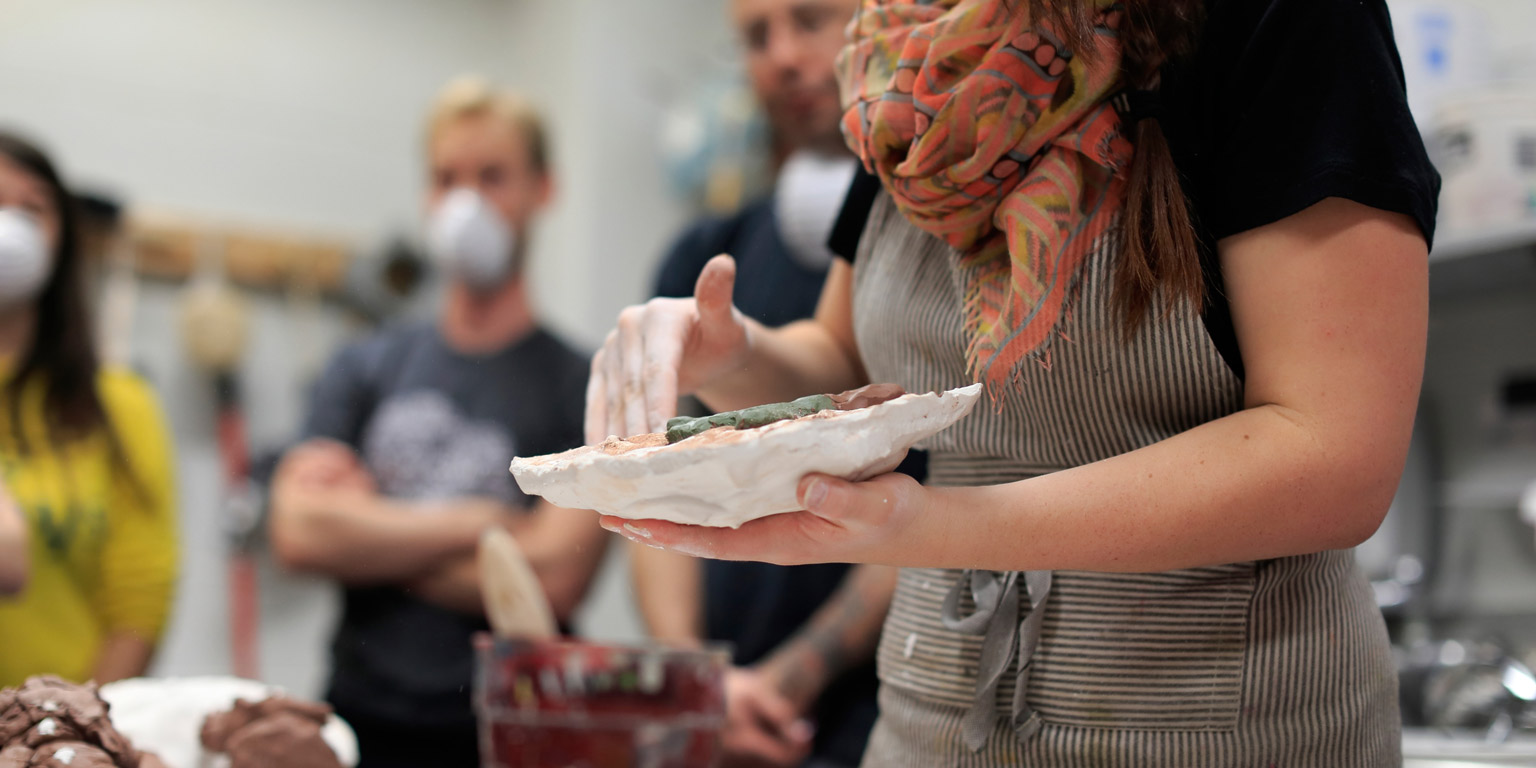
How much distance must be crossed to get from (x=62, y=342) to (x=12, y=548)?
10.3 inches

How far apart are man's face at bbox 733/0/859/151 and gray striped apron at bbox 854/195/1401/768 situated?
2.48 feet

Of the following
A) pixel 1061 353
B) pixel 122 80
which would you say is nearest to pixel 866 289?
pixel 1061 353

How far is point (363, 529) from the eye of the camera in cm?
148

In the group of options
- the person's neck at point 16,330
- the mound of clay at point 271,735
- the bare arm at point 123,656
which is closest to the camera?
the mound of clay at point 271,735

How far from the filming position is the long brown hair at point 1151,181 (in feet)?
1.91

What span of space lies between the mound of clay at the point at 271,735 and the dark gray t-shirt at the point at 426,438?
47cm

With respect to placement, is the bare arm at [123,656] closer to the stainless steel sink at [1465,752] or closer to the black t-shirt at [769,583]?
the black t-shirt at [769,583]

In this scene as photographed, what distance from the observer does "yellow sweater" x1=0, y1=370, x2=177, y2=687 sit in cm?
90

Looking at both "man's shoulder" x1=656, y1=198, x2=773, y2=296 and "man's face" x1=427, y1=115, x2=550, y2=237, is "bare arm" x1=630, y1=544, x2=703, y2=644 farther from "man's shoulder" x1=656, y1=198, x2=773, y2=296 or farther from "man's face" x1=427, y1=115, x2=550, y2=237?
"man's face" x1=427, y1=115, x2=550, y2=237

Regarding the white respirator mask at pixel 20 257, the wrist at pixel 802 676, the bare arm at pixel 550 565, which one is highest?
the white respirator mask at pixel 20 257

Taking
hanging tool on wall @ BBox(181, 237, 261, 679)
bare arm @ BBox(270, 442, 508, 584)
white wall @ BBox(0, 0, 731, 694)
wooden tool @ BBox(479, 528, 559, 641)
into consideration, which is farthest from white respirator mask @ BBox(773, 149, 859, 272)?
hanging tool on wall @ BBox(181, 237, 261, 679)

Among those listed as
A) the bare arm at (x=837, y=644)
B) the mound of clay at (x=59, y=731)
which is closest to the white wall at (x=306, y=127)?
the bare arm at (x=837, y=644)

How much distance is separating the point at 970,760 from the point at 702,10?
99.3 inches

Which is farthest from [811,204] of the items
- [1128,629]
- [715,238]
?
[1128,629]
